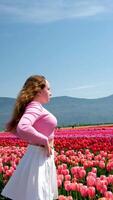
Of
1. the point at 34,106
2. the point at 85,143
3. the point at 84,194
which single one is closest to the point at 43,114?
the point at 34,106

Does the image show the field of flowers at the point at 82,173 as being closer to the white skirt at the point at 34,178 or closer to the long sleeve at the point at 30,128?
the white skirt at the point at 34,178

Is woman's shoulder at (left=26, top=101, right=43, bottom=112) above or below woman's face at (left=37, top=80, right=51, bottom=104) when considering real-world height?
below

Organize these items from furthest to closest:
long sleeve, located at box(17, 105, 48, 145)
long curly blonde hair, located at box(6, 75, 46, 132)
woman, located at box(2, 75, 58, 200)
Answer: long curly blonde hair, located at box(6, 75, 46, 132), woman, located at box(2, 75, 58, 200), long sleeve, located at box(17, 105, 48, 145)

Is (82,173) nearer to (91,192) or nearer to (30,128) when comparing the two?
(91,192)

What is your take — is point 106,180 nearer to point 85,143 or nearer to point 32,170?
point 32,170

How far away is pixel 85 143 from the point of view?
15.0 meters

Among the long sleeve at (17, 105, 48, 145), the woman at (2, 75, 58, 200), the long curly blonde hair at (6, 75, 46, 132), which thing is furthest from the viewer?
the long curly blonde hair at (6, 75, 46, 132)

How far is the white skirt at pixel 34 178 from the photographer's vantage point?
7.09m

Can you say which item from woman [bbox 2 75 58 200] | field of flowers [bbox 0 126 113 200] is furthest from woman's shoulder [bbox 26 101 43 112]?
field of flowers [bbox 0 126 113 200]

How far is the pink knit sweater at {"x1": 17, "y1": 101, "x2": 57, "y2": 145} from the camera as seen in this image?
6.86 metres

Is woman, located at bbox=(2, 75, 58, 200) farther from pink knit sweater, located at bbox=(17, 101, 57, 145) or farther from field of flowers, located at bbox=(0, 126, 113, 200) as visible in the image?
field of flowers, located at bbox=(0, 126, 113, 200)

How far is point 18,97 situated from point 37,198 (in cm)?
137

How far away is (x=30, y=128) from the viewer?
6.86 m

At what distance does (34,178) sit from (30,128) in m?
0.72
